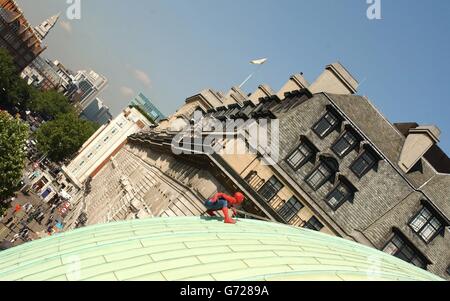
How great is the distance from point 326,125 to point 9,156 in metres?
33.2

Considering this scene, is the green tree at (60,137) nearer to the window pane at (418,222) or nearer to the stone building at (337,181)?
the stone building at (337,181)

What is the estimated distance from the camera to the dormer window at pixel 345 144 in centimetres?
2714

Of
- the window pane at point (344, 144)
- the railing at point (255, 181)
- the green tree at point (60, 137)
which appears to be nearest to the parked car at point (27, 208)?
the green tree at point (60, 137)

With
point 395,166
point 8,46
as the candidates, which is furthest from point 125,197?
point 8,46

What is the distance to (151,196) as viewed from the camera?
32.8m

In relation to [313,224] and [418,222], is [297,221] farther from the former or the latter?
[418,222]

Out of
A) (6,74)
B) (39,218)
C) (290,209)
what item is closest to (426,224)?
(290,209)

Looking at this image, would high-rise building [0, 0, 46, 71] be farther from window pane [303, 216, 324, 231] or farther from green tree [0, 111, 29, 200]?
window pane [303, 216, 324, 231]

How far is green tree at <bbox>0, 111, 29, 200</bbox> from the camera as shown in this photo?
42125 millimetres

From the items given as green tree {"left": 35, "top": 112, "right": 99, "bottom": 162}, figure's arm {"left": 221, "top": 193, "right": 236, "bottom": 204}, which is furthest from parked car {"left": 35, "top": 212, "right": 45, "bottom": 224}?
figure's arm {"left": 221, "top": 193, "right": 236, "bottom": 204}

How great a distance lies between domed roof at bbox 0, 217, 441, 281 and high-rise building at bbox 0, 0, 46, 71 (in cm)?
14825

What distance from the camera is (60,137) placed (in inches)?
4178

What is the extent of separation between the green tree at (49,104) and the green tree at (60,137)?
46.7 meters

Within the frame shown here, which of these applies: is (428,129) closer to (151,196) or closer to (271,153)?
(271,153)
